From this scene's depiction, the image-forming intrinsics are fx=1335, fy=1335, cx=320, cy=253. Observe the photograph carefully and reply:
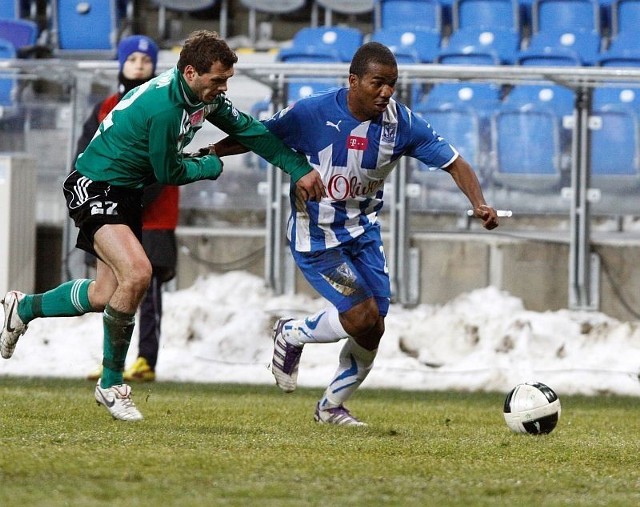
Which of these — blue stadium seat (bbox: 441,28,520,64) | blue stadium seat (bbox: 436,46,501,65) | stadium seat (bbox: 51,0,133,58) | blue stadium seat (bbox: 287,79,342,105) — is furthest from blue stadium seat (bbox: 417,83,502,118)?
stadium seat (bbox: 51,0,133,58)

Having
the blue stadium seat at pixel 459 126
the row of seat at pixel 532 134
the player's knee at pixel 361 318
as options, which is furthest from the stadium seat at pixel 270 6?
the player's knee at pixel 361 318

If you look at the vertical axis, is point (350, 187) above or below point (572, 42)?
below

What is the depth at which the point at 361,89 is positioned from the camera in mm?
6891

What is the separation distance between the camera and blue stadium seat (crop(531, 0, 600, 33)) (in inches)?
662

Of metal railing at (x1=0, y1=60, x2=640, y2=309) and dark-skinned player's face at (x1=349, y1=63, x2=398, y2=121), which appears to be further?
metal railing at (x1=0, y1=60, x2=640, y2=309)

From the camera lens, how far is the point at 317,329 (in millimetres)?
7246

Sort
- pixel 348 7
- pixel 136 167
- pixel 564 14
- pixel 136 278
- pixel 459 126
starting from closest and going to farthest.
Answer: pixel 136 278 → pixel 136 167 → pixel 459 126 → pixel 564 14 → pixel 348 7

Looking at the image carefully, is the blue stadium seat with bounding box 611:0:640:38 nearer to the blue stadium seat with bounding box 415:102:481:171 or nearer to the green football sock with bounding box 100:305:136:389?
the blue stadium seat with bounding box 415:102:481:171

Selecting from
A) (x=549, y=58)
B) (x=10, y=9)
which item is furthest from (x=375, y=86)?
(x=10, y=9)

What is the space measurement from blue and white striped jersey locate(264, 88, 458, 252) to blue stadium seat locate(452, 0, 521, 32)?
398 inches

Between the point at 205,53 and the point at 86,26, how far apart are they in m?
11.6

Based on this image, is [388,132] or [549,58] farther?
[549,58]

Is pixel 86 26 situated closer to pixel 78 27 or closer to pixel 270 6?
pixel 78 27

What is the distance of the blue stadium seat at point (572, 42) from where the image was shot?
52.7ft
